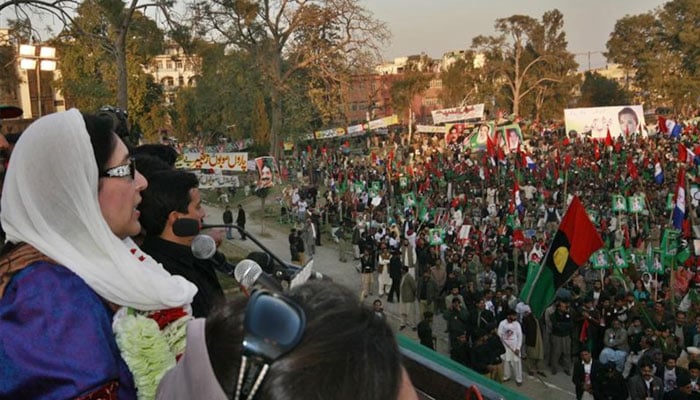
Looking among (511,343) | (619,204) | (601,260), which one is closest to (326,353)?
(511,343)

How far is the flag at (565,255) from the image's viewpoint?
267 inches

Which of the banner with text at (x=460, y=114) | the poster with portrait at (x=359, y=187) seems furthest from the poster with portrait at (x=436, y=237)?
the banner with text at (x=460, y=114)

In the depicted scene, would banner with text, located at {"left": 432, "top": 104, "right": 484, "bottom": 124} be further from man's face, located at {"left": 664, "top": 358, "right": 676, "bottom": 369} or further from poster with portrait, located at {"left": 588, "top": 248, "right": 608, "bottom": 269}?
man's face, located at {"left": 664, "top": 358, "right": 676, "bottom": 369}

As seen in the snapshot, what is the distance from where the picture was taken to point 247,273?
1636 millimetres

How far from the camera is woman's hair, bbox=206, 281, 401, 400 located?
2.53ft

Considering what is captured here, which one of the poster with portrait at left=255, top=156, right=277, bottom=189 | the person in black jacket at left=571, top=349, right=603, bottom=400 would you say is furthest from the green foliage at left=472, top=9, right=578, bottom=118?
the person in black jacket at left=571, top=349, right=603, bottom=400

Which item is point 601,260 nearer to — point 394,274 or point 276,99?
point 394,274

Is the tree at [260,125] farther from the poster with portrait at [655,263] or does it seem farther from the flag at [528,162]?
the poster with portrait at [655,263]

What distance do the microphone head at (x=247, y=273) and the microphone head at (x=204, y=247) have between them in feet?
0.76

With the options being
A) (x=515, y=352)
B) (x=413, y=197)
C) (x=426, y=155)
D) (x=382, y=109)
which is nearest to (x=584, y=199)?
(x=413, y=197)

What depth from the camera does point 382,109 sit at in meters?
51.7

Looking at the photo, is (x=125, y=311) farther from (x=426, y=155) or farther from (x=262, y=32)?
(x=426, y=155)

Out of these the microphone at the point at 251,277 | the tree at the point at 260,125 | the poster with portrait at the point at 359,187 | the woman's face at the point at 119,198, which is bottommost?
the poster with portrait at the point at 359,187

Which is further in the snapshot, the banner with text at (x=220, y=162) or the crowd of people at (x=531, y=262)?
the banner with text at (x=220, y=162)
